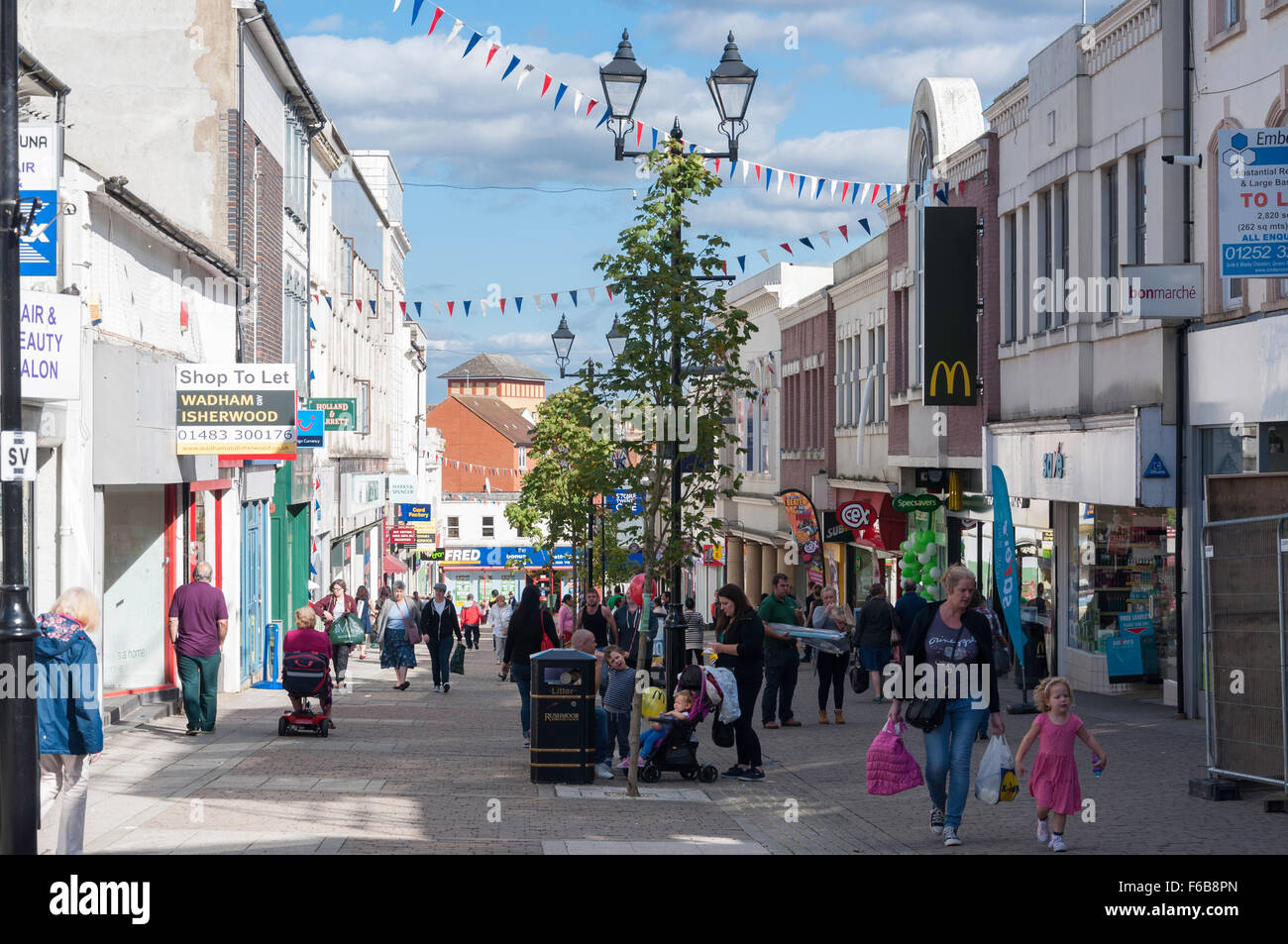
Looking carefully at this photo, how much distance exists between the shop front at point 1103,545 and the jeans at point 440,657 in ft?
30.4

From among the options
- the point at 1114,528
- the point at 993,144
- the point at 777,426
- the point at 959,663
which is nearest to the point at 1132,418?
the point at 1114,528

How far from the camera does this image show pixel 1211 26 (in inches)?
705

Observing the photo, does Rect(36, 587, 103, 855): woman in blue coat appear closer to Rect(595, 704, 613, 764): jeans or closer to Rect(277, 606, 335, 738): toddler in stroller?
Rect(595, 704, 613, 764): jeans

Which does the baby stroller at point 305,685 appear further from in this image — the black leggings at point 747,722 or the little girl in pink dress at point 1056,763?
the little girl in pink dress at point 1056,763

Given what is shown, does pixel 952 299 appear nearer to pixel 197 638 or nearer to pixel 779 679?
pixel 779 679

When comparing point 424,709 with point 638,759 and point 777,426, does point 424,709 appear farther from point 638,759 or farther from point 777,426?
point 777,426

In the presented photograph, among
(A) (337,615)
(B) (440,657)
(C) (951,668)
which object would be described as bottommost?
(B) (440,657)

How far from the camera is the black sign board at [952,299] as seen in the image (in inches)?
1025

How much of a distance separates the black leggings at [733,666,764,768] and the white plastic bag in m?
3.81

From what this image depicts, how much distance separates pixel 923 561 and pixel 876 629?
11205mm

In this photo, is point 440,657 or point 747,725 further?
point 440,657

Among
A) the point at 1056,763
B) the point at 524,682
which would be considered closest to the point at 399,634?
the point at 524,682

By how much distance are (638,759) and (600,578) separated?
23896 millimetres

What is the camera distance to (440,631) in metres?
25.0
